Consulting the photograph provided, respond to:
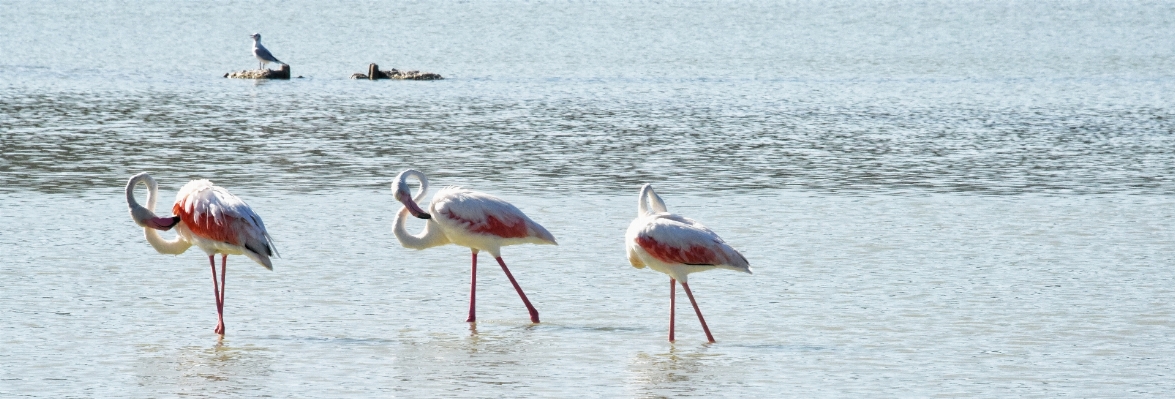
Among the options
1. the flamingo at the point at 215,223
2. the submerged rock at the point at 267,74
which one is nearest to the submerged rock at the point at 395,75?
the submerged rock at the point at 267,74

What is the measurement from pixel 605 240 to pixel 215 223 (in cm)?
405

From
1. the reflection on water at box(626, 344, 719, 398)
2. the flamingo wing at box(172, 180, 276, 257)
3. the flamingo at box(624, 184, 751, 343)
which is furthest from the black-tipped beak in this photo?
the reflection on water at box(626, 344, 719, 398)

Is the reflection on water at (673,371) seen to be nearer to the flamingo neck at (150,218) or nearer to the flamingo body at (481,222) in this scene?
the flamingo body at (481,222)

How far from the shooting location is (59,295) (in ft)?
31.3

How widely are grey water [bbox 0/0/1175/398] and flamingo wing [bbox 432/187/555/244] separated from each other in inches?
20.2

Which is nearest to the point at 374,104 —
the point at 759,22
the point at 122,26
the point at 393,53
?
the point at 393,53

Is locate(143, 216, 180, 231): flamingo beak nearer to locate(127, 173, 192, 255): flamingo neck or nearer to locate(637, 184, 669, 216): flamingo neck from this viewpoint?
locate(127, 173, 192, 255): flamingo neck

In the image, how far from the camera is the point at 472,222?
369 inches

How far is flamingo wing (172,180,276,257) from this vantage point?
8.63 meters

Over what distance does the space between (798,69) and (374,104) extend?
15.9 m

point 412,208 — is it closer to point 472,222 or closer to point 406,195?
point 406,195

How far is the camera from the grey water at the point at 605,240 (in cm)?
800

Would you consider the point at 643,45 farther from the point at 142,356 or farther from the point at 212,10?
the point at 142,356

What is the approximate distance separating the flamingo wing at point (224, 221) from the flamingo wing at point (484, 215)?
1144 millimetres
